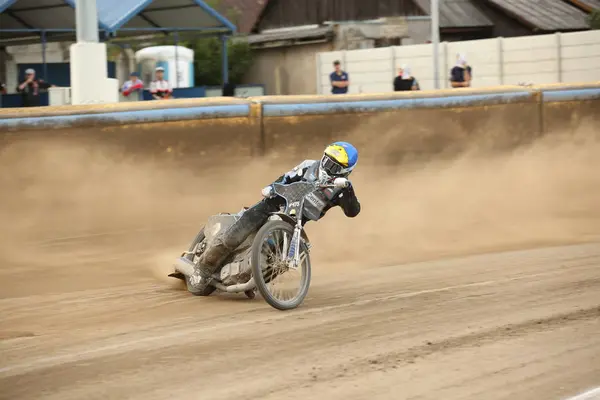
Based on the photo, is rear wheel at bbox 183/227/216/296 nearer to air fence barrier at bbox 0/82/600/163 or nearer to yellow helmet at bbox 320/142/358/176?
air fence barrier at bbox 0/82/600/163

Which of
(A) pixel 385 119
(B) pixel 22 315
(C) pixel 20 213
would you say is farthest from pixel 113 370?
(A) pixel 385 119

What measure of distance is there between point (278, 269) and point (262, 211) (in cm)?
55

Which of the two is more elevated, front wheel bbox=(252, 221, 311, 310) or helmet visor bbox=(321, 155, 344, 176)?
helmet visor bbox=(321, 155, 344, 176)

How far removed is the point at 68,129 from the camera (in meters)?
10.6

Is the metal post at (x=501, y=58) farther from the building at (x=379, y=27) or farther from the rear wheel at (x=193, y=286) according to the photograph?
the rear wheel at (x=193, y=286)

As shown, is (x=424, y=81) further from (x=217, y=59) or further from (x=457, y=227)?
(x=457, y=227)

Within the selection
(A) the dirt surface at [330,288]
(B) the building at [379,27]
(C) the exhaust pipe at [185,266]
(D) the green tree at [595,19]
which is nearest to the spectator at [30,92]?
(A) the dirt surface at [330,288]

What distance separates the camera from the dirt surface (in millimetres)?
6777

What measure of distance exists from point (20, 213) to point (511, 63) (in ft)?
78.5

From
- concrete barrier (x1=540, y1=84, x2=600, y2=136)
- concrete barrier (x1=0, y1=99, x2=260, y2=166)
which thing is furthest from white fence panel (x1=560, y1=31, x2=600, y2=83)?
concrete barrier (x1=0, y1=99, x2=260, y2=166)

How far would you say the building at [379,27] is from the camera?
43.5m

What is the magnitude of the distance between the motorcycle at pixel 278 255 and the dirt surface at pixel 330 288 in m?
0.18

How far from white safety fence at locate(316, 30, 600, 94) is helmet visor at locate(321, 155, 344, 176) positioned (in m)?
21.9

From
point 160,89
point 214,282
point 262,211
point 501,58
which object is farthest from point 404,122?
point 501,58
